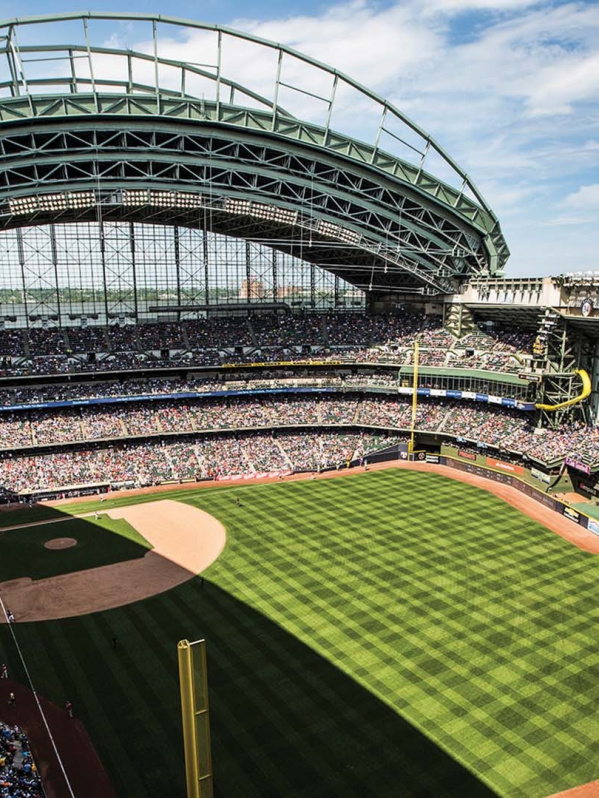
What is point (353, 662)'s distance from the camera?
94.6ft

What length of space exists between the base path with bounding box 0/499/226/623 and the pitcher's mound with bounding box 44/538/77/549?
451 centimetres

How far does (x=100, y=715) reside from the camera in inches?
1016

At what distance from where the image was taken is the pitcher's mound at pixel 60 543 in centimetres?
4268

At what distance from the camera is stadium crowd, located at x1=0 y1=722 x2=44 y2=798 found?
→ 19875 millimetres

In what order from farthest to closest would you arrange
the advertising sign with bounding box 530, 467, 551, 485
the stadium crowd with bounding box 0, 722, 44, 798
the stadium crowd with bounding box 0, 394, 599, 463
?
the stadium crowd with bounding box 0, 394, 599, 463, the advertising sign with bounding box 530, 467, 551, 485, the stadium crowd with bounding box 0, 722, 44, 798

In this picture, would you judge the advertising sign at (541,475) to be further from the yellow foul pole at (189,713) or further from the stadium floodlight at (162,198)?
the yellow foul pole at (189,713)

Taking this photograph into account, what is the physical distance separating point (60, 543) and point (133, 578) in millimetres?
8469

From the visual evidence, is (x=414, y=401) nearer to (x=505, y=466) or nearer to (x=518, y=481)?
(x=505, y=466)

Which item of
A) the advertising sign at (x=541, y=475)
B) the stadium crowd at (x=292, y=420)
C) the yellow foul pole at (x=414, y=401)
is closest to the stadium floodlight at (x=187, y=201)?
the stadium crowd at (x=292, y=420)

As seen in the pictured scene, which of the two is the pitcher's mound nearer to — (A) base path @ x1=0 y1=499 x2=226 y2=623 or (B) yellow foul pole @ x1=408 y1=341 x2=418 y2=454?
(A) base path @ x1=0 y1=499 x2=226 y2=623

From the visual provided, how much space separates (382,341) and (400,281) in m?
7.15

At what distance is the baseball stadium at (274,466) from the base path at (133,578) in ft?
0.85

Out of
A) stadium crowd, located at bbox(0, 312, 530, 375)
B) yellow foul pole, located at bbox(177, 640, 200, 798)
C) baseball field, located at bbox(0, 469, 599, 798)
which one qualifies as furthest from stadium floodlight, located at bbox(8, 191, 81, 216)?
yellow foul pole, located at bbox(177, 640, 200, 798)

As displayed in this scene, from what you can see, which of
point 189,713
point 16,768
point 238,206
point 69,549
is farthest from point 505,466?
point 189,713
